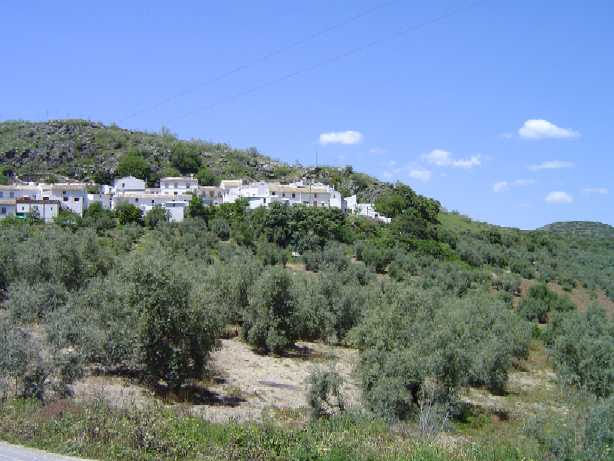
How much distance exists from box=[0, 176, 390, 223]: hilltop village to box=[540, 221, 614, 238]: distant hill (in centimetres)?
7470

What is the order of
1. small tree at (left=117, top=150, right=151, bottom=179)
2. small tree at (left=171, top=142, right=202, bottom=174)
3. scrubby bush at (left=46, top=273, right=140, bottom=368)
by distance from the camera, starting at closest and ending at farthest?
scrubby bush at (left=46, top=273, right=140, bottom=368) < small tree at (left=117, top=150, right=151, bottom=179) < small tree at (left=171, top=142, right=202, bottom=174)

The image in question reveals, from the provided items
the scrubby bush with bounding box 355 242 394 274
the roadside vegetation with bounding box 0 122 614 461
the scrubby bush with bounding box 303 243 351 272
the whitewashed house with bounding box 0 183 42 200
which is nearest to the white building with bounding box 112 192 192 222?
the whitewashed house with bounding box 0 183 42 200

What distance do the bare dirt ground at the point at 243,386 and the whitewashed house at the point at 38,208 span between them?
5079 cm

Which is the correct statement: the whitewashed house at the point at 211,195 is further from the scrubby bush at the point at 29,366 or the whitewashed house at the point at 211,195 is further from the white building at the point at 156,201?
the scrubby bush at the point at 29,366

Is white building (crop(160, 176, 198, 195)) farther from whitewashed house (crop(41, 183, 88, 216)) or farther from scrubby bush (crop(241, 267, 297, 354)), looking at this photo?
scrubby bush (crop(241, 267, 297, 354))

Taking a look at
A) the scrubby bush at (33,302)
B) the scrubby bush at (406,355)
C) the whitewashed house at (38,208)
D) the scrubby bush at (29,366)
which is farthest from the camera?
the whitewashed house at (38,208)

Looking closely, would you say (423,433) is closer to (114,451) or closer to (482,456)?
(482,456)

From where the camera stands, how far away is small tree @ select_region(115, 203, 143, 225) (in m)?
78.2

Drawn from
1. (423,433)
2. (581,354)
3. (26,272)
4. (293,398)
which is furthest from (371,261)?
(423,433)

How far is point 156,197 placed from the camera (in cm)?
8862

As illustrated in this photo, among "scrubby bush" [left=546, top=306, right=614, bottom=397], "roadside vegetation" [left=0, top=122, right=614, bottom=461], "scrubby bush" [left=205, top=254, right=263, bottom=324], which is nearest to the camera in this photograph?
"roadside vegetation" [left=0, top=122, right=614, bottom=461]

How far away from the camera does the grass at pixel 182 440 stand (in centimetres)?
1002

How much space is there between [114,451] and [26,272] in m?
26.3

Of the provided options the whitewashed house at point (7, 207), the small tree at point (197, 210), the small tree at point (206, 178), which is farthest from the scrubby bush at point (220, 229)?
the small tree at point (206, 178)
